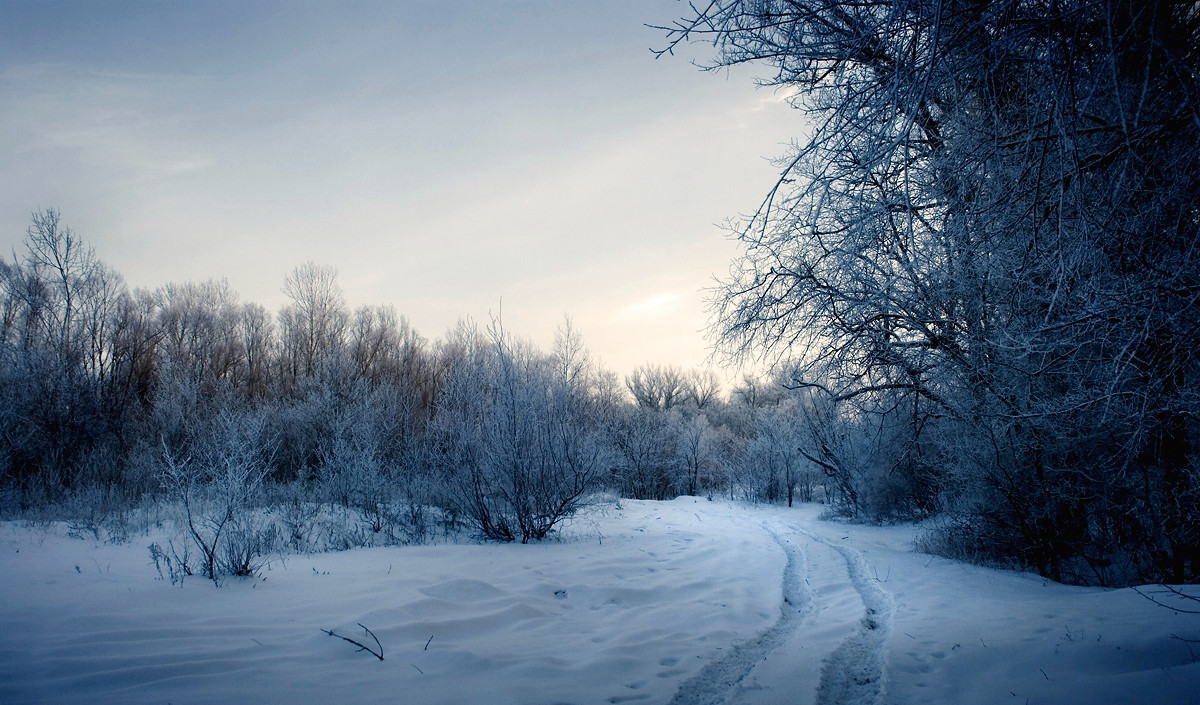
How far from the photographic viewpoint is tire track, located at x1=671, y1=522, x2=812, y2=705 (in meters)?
2.96

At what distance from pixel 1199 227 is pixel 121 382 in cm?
2879

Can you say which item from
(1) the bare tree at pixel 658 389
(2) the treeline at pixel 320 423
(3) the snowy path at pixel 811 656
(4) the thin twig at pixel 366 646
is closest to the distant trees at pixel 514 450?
(2) the treeline at pixel 320 423

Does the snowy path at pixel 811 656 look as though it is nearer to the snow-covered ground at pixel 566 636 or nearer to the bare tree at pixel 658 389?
the snow-covered ground at pixel 566 636

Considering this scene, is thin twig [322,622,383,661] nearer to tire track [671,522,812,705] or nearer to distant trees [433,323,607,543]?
tire track [671,522,812,705]

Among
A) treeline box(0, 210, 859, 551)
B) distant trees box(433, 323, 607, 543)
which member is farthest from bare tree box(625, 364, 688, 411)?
distant trees box(433, 323, 607, 543)

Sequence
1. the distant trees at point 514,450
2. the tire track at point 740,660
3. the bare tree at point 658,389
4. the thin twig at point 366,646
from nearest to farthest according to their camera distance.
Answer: the tire track at point 740,660
the thin twig at point 366,646
the distant trees at point 514,450
the bare tree at point 658,389

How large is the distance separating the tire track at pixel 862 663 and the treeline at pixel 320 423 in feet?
14.8

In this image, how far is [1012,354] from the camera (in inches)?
216

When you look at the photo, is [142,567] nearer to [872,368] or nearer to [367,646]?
[367,646]

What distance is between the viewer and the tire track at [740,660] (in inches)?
116

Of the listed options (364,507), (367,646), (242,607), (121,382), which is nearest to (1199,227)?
(367,646)

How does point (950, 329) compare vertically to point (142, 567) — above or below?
above

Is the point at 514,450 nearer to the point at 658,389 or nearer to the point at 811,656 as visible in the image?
the point at 811,656

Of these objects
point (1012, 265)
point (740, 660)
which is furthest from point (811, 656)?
point (1012, 265)
